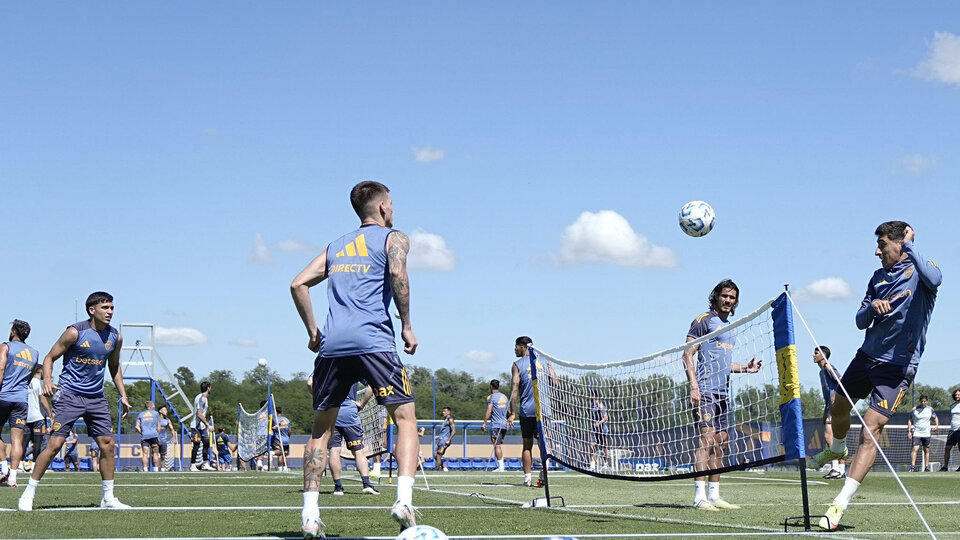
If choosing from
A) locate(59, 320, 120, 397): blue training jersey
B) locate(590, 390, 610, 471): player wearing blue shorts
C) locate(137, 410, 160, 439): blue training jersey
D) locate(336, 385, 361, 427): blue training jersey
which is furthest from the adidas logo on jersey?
locate(137, 410, 160, 439): blue training jersey

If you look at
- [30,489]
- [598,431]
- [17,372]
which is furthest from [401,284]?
[17,372]

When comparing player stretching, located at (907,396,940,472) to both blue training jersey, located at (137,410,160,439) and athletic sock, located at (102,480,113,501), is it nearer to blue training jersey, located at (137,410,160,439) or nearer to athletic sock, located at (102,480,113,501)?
blue training jersey, located at (137,410,160,439)

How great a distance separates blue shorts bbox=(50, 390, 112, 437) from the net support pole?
5854mm

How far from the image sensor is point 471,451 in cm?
4522

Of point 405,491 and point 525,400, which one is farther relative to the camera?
point 525,400

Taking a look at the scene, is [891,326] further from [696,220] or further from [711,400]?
[696,220]

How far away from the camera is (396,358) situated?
6363mm

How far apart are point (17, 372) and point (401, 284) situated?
1036 cm

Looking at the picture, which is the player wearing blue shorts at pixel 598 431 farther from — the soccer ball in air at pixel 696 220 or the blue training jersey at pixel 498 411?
the blue training jersey at pixel 498 411

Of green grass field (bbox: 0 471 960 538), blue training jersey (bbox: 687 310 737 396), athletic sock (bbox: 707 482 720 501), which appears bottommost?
green grass field (bbox: 0 471 960 538)

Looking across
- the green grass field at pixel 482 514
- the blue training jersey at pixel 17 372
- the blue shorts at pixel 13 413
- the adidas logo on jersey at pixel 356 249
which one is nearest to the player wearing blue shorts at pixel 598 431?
the green grass field at pixel 482 514

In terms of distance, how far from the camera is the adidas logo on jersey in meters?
6.48

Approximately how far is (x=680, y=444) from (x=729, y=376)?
0.75 m

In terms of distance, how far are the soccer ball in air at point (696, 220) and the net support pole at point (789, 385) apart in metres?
5.90
